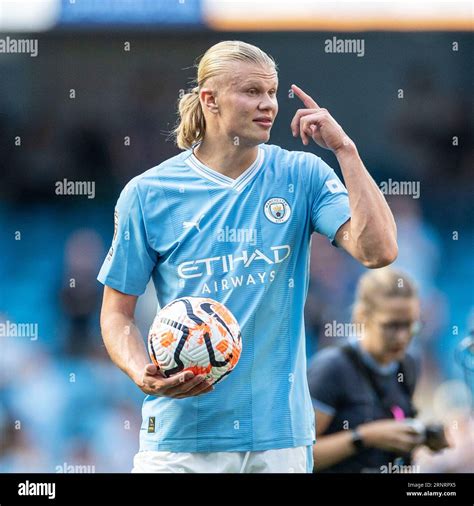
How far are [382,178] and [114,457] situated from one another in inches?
79.4

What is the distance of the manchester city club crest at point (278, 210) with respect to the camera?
419cm

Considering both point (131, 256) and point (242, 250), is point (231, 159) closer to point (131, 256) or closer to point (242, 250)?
point (242, 250)

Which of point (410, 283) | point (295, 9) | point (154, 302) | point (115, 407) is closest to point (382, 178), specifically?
point (410, 283)

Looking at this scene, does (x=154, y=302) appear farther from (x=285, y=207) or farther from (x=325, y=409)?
(x=285, y=207)

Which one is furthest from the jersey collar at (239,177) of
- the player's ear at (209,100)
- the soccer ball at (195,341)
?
the soccer ball at (195,341)

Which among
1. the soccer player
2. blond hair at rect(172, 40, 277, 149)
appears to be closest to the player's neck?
the soccer player

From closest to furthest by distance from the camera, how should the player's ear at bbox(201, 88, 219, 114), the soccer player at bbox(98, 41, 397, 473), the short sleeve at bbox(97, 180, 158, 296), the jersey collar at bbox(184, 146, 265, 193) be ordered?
the soccer player at bbox(98, 41, 397, 473), the short sleeve at bbox(97, 180, 158, 296), the jersey collar at bbox(184, 146, 265, 193), the player's ear at bbox(201, 88, 219, 114)

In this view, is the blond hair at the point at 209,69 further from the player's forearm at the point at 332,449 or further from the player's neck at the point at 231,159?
the player's forearm at the point at 332,449

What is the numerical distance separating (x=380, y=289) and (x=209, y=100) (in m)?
1.68

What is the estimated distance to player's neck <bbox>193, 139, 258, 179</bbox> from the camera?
14.0ft

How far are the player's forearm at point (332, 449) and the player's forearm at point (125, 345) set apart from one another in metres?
1.59

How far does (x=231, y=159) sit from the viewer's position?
429 centimetres

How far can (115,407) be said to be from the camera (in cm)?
567

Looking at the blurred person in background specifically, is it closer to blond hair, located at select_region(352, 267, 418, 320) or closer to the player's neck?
blond hair, located at select_region(352, 267, 418, 320)
